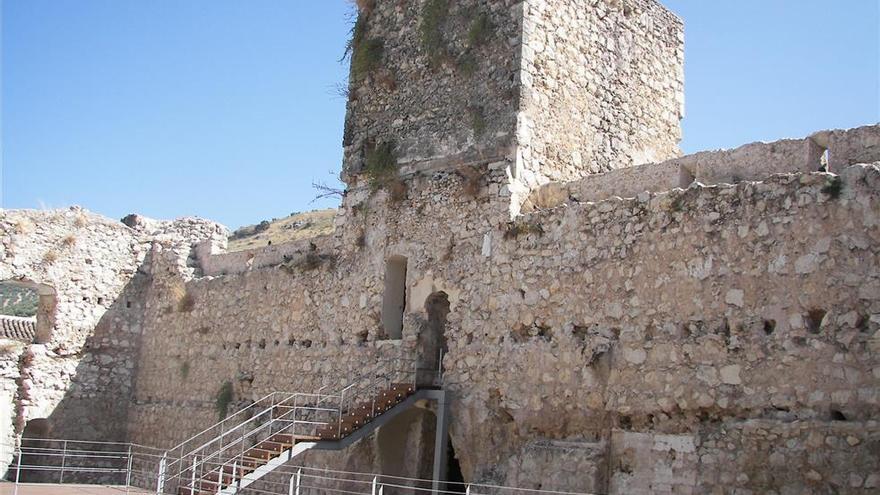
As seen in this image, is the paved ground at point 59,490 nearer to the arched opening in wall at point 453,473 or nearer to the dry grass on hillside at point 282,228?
the arched opening in wall at point 453,473

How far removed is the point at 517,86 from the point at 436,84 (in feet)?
5.72

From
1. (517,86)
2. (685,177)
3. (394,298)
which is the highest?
(517,86)

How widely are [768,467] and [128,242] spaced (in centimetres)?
1644

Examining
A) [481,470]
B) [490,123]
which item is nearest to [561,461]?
[481,470]

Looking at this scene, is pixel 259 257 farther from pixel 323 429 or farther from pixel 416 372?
pixel 416 372

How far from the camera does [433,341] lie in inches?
575

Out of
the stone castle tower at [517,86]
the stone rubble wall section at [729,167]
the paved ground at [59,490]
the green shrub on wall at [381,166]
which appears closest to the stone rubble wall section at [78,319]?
the paved ground at [59,490]

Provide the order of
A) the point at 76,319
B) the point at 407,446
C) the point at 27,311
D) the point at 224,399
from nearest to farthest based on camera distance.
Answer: the point at 407,446, the point at 224,399, the point at 76,319, the point at 27,311

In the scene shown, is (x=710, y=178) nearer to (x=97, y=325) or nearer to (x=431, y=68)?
(x=431, y=68)

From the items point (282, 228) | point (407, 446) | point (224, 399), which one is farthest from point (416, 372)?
point (282, 228)

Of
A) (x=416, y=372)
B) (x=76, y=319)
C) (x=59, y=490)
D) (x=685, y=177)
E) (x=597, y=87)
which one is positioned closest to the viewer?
(x=685, y=177)

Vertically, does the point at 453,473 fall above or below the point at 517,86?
below

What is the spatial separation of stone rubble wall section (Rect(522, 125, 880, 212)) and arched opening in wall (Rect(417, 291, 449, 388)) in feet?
6.91

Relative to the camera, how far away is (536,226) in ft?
43.0
